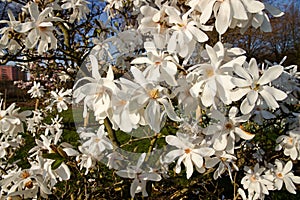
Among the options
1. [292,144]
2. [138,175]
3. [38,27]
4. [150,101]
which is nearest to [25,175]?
[138,175]

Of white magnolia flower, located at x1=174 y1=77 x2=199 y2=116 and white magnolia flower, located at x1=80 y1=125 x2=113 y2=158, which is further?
white magnolia flower, located at x1=80 y1=125 x2=113 y2=158

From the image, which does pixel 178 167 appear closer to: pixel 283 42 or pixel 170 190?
pixel 170 190

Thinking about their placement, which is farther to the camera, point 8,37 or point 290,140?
point 290,140

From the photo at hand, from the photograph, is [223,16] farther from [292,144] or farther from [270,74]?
[292,144]

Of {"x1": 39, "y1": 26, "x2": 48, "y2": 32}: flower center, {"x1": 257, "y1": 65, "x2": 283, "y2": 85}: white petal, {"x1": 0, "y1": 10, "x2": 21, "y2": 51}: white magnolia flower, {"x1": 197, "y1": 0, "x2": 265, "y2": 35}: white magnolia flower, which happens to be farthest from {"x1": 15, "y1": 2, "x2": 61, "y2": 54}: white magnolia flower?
{"x1": 257, "y1": 65, "x2": 283, "y2": 85}: white petal

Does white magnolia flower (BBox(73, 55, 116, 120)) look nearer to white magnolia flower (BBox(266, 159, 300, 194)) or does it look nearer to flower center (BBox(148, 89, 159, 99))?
flower center (BBox(148, 89, 159, 99))

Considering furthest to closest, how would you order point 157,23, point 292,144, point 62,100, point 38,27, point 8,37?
point 62,100 < point 292,144 < point 8,37 < point 38,27 < point 157,23
